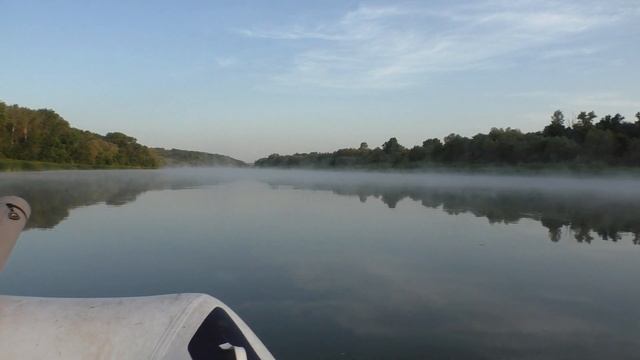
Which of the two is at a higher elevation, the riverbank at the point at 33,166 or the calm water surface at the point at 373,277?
the riverbank at the point at 33,166

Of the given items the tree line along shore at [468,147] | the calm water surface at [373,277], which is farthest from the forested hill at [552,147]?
the calm water surface at [373,277]

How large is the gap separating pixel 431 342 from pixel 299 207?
1663cm

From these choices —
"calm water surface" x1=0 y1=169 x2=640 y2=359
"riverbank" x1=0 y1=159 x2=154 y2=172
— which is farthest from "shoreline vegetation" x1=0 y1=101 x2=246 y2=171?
"calm water surface" x1=0 y1=169 x2=640 y2=359

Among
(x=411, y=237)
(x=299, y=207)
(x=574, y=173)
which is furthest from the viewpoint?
(x=574, y=173)

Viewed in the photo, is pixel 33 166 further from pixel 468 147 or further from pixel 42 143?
pixel 468 147

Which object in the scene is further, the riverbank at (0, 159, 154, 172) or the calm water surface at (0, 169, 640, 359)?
the riverbank at (0, 159, 154, 172)

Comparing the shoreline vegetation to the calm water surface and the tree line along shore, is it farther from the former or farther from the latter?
the calm water surface

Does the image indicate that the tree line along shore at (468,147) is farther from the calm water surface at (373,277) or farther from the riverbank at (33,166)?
the calm water surface at (373,277)

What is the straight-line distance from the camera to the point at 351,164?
591 feet

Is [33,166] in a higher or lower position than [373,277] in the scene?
higher

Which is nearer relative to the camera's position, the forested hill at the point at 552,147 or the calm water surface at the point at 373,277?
the calm water surface at the point at 373,277

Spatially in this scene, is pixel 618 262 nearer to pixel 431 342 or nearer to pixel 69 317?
pixel 431 342

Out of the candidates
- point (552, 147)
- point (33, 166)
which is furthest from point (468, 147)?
point (33, 166)

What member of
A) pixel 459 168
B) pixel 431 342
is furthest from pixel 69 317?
pixel 459 168
